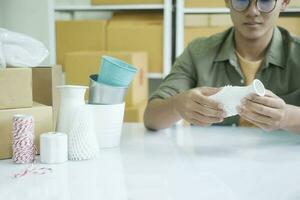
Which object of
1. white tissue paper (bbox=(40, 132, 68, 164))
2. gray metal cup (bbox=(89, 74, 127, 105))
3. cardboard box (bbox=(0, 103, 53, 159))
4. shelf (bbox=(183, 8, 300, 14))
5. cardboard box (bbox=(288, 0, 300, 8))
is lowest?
white tissue paper (bbox=(40, 132, 68, 164))

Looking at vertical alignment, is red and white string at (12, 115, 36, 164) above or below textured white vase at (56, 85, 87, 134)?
below

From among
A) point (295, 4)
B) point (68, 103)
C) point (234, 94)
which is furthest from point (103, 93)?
point (295, 4)

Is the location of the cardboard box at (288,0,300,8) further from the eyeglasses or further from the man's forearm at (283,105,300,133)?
the man's forearm at (283,105,300,133)

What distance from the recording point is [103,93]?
43.0 inches

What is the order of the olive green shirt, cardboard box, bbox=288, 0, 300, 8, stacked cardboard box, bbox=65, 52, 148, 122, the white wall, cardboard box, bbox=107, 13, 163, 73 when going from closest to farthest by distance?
the olive green shirt
stacked cardboard box, bbox=65, 52, 148, 122
cardboard box, bbox=288, 0, 300, 8
cardboard box, bbox=107, 13, 163, 73
the white wall

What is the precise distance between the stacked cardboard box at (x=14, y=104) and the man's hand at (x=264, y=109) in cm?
51

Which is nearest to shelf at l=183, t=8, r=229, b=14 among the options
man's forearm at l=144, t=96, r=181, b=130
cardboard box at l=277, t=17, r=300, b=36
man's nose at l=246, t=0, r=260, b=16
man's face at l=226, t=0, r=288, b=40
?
cardboard box at l=277, t=17, r=300, b=36

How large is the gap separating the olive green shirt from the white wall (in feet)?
4.10

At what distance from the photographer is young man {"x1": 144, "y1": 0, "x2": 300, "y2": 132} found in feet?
4.16

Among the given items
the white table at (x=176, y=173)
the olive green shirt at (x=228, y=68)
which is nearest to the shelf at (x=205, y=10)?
the olive green shirt at (x=228, y=68)

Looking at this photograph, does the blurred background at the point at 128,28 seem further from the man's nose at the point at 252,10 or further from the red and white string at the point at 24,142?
the red and white string at the point at 24,142

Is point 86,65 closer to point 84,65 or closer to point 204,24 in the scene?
point 84,65

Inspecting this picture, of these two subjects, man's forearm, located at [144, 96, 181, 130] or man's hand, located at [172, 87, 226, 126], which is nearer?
man's hand, located at [172, 87, 226, 126]

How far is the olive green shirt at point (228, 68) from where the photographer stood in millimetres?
1490
